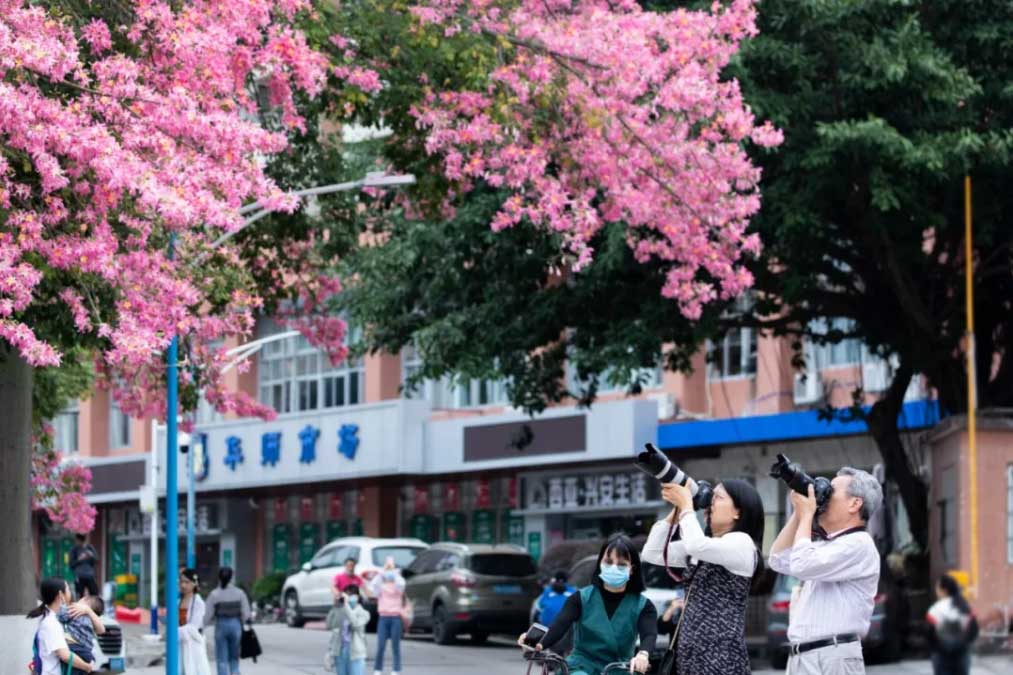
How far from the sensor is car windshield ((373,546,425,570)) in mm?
35469

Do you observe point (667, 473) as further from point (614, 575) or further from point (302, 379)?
point (302, 379)

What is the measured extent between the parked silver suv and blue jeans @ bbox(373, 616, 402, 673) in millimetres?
6343

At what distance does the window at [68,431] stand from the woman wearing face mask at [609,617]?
165ft

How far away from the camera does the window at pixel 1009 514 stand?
2306cm

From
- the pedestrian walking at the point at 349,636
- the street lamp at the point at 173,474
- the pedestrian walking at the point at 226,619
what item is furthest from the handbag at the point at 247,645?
the street lamp at the point at 173,474

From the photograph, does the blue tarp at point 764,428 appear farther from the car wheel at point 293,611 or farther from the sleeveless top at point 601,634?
the sleeveless top at point 601,634

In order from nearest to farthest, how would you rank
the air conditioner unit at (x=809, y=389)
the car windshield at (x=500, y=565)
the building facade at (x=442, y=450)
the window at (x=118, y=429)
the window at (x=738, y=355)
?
the car windshield at (x=500, y=565) < the air conditioner unit at (x=809, y=389) < the building facade at (x=442, y=450) < the window at (x=738, y=355) < the window at (x=118, y=429)

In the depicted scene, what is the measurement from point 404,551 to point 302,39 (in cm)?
2021

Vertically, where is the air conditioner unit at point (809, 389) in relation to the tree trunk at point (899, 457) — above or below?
above

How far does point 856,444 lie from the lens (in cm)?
3569

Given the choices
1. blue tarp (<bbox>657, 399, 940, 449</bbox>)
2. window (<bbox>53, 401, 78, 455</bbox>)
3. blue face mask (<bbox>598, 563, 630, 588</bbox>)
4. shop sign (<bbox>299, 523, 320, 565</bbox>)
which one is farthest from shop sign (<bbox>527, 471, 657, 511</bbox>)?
blue face mask (<bbox>598, 563, 630, 588</bbox>)

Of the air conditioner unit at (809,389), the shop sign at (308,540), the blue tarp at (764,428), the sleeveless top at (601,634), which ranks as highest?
the air conditioner unit at (809,389)

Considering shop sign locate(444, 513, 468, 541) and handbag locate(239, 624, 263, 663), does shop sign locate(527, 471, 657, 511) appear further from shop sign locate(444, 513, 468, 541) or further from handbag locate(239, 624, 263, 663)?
handbag locate(239, 624, 263, 663)

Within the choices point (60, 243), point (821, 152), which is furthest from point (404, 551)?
point (60, 243)
